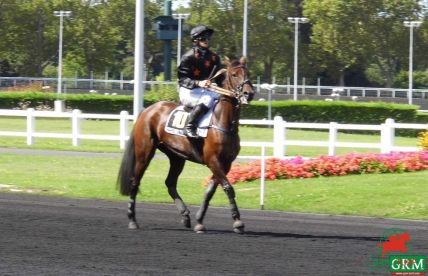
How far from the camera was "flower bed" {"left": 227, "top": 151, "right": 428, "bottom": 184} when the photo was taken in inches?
781

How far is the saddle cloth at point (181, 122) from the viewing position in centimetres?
1342

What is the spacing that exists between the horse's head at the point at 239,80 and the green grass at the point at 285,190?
4194mm

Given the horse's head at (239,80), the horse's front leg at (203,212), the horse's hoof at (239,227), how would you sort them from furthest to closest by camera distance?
the horse's front leg at (203,212) < the horse's hoof at (239,227) < the horse's head at (239,80)

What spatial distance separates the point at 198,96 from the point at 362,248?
10.5ft

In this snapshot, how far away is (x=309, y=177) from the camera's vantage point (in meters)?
19.8

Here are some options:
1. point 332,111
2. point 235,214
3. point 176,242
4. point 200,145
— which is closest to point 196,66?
point 200,145

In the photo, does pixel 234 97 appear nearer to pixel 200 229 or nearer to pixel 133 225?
pixel 200 229

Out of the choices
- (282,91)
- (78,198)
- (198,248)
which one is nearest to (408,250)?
(198,248)

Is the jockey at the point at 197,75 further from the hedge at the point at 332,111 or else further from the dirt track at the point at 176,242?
the hedge at the point at 332,111

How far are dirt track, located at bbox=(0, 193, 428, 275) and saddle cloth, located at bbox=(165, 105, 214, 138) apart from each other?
1294 mm

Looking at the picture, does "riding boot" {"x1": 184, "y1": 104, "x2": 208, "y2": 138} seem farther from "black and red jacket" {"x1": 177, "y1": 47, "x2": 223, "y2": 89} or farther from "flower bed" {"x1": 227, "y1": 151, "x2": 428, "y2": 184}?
"flower bed" {"x1": 227, "y1": 151, "x2": 428, "y2": 184}

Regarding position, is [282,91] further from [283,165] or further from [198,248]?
[198,248]

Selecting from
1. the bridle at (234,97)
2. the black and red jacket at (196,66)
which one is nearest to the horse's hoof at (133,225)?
the bridle at (234,97)

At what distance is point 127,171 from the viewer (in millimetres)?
14406
